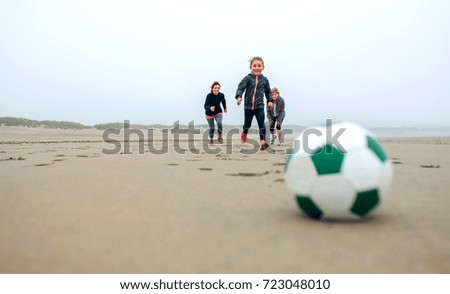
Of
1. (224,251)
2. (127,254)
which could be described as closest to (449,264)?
(224,251)

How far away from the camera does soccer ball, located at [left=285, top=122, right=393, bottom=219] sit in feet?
7.45

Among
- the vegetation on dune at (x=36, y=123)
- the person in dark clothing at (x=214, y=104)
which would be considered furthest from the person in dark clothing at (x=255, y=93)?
the vegetation on dune at (x=36, y=123)

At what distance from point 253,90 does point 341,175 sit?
17.3 feet

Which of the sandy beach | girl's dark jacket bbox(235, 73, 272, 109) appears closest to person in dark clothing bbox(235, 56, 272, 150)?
girl's dark jacket bbox(235, 73, 272, 109)

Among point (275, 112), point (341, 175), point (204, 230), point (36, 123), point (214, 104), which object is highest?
point (214, 104)

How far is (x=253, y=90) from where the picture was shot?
7.44 metres

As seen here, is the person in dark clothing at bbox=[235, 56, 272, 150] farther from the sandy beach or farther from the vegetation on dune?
the vegetation on dune

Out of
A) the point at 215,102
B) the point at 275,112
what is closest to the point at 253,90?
the point at 275,112

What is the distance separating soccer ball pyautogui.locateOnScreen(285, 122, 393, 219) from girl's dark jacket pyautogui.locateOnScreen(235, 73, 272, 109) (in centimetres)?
499

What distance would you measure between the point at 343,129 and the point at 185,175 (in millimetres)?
1930

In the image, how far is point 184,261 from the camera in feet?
5.54

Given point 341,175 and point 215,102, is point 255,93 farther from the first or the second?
point 341,175

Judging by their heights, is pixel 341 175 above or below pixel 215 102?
below

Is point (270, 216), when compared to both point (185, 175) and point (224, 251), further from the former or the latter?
point (185, 175)
